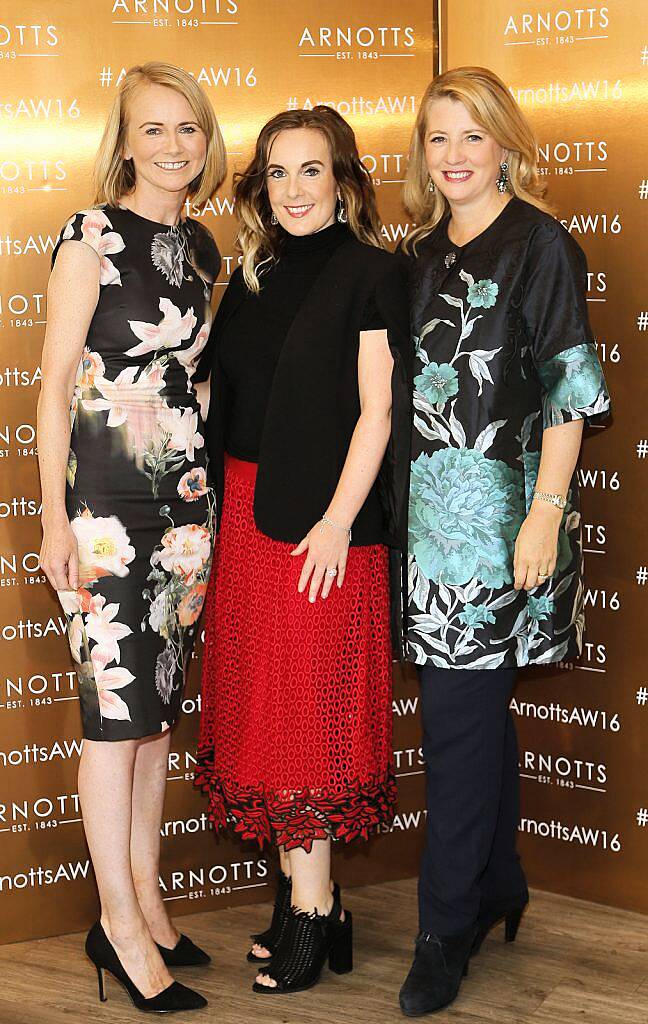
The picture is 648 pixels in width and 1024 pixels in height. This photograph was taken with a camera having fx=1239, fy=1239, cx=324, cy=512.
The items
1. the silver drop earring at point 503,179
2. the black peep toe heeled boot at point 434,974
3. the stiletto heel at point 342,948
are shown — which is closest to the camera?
the silver drop earring at point 503,179

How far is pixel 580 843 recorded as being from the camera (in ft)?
10.4

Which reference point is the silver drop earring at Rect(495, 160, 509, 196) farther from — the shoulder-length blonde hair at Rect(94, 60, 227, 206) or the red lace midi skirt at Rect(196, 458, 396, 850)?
the red lace midi skirt at Rect(196, 458, 396, 850)

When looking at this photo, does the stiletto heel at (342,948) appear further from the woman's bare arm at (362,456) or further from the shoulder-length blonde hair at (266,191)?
the shoulder-length blonde hair at (266,191)

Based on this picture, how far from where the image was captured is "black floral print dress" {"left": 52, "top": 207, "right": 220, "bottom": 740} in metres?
2.46

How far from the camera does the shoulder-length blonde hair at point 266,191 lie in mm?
2494

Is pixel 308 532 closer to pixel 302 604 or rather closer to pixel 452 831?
pixel 302 604

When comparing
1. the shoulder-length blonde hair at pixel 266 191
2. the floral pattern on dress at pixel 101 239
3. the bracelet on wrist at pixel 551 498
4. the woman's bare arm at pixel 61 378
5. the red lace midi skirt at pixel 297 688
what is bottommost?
the red lace midi skirt at pixel 297 688

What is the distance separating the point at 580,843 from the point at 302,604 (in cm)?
116

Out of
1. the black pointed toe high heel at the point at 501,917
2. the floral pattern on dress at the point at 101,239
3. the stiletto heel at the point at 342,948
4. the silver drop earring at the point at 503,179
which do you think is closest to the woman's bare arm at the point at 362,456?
the silver drop earring at the point at 503,179

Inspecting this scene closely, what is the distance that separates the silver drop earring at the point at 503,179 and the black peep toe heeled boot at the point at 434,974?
5.16 ft

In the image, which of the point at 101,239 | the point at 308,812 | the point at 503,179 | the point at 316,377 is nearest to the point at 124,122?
the point at 101,239

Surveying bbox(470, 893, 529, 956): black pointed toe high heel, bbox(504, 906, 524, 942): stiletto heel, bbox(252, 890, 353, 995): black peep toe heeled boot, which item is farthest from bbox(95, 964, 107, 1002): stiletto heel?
bbox(504, 906, 524, 942): stiletto heel

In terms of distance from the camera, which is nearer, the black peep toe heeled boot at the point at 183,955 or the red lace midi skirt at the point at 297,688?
the red lace midi skirt at the point at 297,688

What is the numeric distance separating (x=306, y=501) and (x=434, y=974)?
105cm
